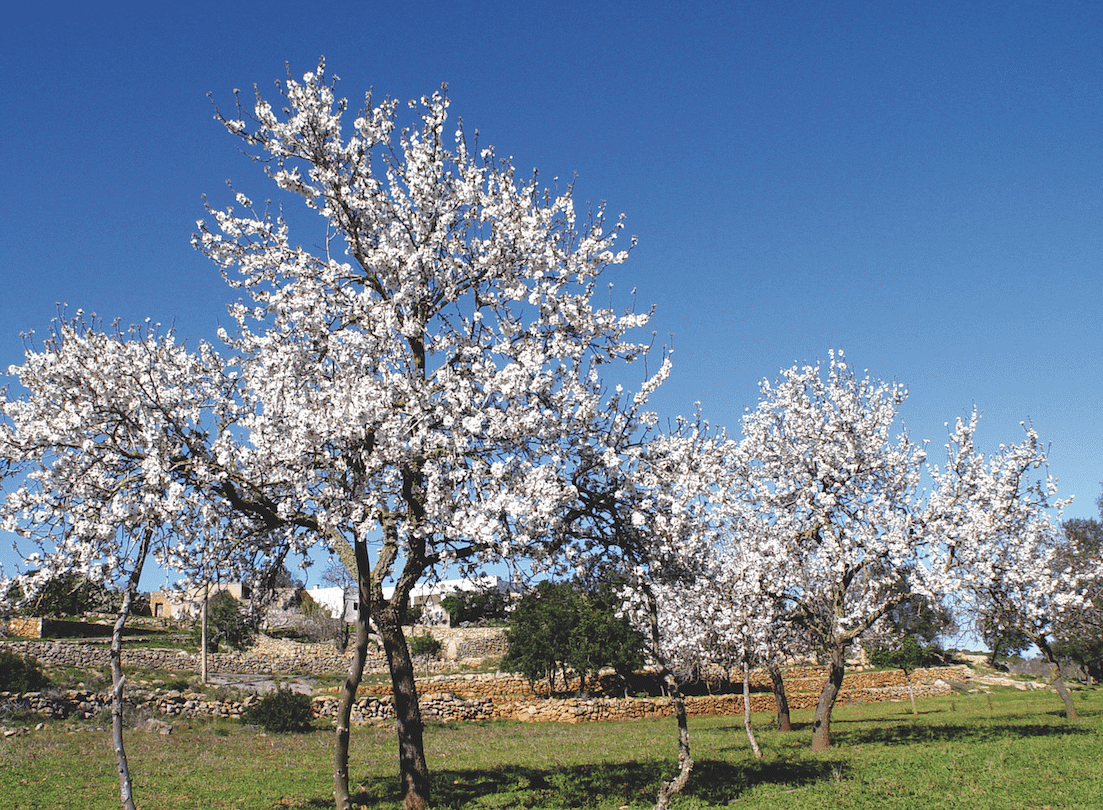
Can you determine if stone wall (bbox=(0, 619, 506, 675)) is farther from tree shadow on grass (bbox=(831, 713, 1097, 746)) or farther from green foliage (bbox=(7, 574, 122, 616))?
green foliage (bbox=(7, 574, 122, 616))

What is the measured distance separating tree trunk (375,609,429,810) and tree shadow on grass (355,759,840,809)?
0.44 meters

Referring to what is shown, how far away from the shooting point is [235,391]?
11453 millimetres

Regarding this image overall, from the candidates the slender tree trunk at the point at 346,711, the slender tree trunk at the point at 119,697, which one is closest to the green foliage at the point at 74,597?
the slender tree trunk at the point at 119,697

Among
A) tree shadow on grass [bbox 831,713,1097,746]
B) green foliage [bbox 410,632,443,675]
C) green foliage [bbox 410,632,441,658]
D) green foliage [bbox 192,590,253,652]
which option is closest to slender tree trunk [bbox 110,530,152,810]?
tree shadow on grass [bbox 831,713,1097,746]

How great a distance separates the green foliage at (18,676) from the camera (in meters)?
21.5

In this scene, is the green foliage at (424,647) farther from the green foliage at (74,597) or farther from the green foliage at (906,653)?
the green foliage at (74,597)

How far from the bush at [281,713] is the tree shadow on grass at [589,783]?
1027 centimetres

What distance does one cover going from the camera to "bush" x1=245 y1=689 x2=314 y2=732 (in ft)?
72.8

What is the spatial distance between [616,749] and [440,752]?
15.8ft

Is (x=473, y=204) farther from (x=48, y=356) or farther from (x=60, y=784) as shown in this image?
(x=60, y=784)

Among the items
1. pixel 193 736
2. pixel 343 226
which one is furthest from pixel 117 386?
pixel 193 736

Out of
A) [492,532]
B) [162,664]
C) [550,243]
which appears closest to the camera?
[492,532]

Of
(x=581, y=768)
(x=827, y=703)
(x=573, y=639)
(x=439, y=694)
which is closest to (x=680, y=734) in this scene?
(x=581, y=768)

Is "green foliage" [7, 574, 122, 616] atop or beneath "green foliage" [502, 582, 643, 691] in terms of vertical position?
atop
